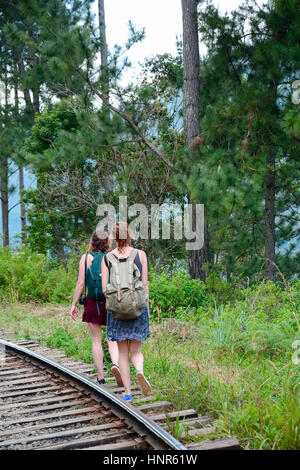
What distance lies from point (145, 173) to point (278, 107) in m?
4.80

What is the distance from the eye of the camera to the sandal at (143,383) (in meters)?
5.92

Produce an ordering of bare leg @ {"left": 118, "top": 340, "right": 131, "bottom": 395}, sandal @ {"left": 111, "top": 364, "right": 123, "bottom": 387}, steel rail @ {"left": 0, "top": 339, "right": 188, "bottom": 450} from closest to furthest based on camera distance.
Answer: steel rail @ {"left": 0, "top": 339, "right": 188, "bottom": 450} < bare leg @ {"left": 118, "top": 340, "right": 131, "bottom": 395} < sandal @ {"left": 111, "top": 364, "right": 123, "bottom": 387}

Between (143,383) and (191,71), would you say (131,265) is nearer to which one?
(143,383)

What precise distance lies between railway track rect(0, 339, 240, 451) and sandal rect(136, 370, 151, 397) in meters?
0.09

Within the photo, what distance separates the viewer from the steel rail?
4811 millimetres

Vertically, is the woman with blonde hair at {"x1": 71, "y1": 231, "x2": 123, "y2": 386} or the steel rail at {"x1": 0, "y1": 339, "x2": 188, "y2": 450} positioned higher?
the woman with blonde hair at {"x1": 71, "y1": 231, "x2": 123, "y2": 386}

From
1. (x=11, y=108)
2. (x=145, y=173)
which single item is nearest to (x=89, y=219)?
(x=145, y=173)

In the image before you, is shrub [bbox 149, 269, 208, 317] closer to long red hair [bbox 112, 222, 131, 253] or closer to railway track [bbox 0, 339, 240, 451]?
railway track [bbox 0, 339, 240, 451]

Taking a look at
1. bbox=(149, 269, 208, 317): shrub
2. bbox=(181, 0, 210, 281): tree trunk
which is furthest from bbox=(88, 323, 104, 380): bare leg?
bbox=(181, 0, 210, 281): tree trunk

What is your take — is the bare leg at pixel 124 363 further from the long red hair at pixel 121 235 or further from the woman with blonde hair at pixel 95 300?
the long red hair at pixel 121 235

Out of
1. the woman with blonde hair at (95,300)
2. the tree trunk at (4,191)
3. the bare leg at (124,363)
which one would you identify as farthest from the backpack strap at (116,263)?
the tree trunk at (4,191)

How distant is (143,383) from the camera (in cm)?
595
